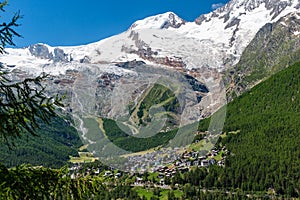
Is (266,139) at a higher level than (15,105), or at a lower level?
higher

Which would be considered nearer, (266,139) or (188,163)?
(188,163)

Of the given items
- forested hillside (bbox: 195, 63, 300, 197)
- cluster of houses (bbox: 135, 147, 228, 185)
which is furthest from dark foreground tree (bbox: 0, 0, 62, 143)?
cluster of houses (bbox: 135, 147, 228, 185)

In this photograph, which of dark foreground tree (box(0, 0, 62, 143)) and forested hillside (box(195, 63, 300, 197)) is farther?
forested hillside (box(195, 63, 300, 197))

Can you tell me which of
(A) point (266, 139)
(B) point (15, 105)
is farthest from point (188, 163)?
(B) point (15, 105)

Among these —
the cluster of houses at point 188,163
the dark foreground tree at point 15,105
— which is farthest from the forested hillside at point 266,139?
the dark foreground tree at point 15,105

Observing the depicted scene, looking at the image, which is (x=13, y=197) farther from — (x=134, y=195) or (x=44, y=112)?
(x=134, y=195)

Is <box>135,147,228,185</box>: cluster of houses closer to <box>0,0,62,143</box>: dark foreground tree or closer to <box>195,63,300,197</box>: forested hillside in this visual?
<box>195,63,300,197</box>: forested hillside

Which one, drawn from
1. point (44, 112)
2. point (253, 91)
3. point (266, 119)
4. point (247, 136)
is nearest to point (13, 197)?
point (44, 112)

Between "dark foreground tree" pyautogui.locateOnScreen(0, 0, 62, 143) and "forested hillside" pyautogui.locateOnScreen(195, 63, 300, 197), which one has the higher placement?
"forested hillside" pyautogui.locateOnScreen(195, 63, 300, 197)

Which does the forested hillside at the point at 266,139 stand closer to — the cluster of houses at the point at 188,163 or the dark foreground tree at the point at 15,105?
the cluster of houses at the point at 188,163

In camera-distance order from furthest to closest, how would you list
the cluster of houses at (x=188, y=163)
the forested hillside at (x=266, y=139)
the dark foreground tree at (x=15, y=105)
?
the cluster of houses at (x=188, y=163) < the forested hillside at (x=266, y=139) < the dark foreground tree at (x=15, y=105)

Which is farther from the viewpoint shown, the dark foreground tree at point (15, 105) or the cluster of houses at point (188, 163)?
the cluster of houses at point (188, 163)

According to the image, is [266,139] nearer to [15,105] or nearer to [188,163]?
[188,163]
